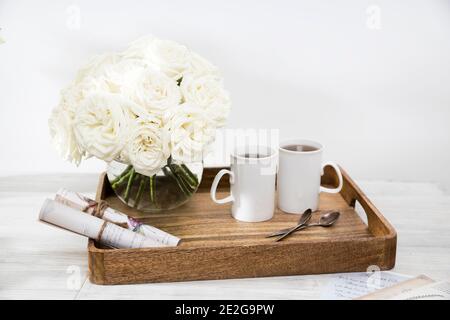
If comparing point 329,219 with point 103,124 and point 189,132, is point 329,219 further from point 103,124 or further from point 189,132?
point 103,124

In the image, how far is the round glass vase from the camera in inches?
45.5

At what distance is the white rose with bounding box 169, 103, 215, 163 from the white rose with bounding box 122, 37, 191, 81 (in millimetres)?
87

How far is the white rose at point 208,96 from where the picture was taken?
1.05m

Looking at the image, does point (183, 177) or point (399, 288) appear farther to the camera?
point (183, 177)

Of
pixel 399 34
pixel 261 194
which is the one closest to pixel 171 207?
pixel 261 194

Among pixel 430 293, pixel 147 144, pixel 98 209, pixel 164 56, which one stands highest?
pixel 164 56

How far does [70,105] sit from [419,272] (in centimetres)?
71

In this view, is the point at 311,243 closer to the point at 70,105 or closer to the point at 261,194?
the point at 261,194

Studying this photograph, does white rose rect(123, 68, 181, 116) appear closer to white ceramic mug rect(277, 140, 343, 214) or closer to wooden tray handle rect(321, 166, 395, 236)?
white ceramic mug rect(277, 140, 343, 214)

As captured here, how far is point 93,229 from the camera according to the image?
1.02 metres

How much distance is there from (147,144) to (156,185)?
0.52 ft

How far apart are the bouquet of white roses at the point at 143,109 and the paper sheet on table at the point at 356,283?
335mm

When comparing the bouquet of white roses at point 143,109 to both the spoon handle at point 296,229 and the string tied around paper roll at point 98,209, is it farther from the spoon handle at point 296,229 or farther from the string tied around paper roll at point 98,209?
the spoon handle at point 296,229

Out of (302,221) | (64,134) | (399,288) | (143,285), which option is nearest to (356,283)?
(399,288)
